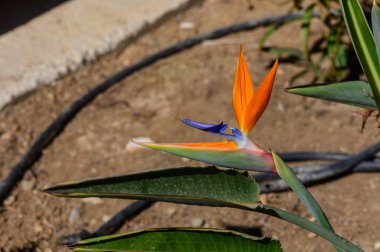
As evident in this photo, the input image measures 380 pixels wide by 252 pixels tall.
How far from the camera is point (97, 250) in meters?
1.11

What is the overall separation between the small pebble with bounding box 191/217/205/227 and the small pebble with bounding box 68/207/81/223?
374 mm

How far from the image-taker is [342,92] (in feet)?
4.29

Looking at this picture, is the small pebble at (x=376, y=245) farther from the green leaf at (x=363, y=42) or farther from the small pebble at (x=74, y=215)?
the green leaf at (x=363, y=42)

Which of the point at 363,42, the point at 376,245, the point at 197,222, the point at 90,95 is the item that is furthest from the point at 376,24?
the point at 90,95

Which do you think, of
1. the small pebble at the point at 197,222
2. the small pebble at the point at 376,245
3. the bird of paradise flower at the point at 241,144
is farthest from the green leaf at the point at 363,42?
the small pebble at the point at 197,222

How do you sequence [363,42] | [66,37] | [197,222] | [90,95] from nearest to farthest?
1. [363,42]
2. [197,222]
3. [90,95]
4. [66,37]

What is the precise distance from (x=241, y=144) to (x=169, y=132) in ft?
5.47

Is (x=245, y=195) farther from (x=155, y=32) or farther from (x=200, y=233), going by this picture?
(x=155, y=32)

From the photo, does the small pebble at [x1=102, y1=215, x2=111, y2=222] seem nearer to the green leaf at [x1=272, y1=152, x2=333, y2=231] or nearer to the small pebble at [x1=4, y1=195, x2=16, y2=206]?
the small pebble at [x1=4, y1=195, x2=16, y2=206]

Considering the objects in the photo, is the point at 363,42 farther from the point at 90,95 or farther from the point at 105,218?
the point at 90,95

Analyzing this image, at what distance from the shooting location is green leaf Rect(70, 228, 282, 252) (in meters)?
1.12

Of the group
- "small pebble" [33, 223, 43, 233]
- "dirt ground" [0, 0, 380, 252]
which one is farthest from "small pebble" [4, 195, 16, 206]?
"small pebble" [33, 223, 43, 233]

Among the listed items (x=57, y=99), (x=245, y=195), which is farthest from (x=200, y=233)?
(x=57, y=99)

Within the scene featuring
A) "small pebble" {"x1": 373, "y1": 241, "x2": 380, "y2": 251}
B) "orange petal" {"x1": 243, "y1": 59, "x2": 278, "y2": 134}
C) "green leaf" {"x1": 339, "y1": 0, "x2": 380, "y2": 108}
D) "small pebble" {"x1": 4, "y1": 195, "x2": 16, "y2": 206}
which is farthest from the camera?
"small pebble" {"x1": 4, "y1": 195, "x2": 16, "y2": 206}
